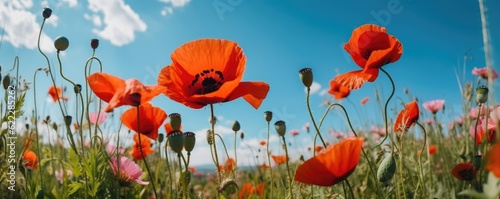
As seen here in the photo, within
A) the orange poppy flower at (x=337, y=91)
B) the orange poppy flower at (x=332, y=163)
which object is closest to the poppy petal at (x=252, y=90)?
the orange poppy flower at (x=332, y=163)

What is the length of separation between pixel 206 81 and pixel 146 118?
36 cm

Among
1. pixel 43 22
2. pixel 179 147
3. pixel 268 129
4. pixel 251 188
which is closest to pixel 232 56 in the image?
pixel 179 147

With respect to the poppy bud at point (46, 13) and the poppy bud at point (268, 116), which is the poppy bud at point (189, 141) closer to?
the poppy bud at point (268, 116)

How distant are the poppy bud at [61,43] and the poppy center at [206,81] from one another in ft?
1.80

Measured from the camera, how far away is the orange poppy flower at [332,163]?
0.93 metres

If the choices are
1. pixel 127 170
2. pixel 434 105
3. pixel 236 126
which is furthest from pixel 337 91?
pixel 127 170

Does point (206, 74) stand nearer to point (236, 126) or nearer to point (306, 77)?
point (306, 77)

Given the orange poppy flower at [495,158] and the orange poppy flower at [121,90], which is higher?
the orange poppy flower at [121,90]

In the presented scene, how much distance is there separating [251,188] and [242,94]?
1286 millimetres

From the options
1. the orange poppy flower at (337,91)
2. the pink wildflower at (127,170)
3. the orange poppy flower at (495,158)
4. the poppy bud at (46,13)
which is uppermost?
the orange poppy flower at (337,91)

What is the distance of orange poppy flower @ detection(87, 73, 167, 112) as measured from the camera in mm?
950

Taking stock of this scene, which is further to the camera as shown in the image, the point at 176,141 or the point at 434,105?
the point at 434,105

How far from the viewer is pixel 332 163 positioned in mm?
947

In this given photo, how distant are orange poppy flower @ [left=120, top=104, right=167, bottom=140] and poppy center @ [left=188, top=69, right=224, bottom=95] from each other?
0.29 metres
